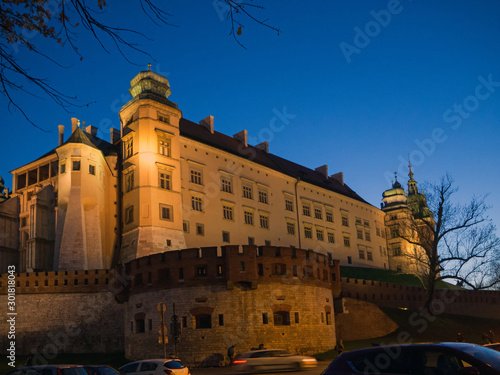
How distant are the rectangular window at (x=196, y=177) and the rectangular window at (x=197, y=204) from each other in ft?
5.57

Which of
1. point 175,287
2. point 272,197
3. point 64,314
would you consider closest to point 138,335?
point 175,287

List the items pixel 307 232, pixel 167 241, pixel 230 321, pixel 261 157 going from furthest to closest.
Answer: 1. pixel 261 157
2. pixel 307 232
3. pixel 167 241
4. pixel 230 321

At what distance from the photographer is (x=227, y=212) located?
5672cm

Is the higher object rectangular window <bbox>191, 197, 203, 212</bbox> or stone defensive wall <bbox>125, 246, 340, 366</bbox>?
rectangular window <bbox>191, 197, 203, 212</bbox>

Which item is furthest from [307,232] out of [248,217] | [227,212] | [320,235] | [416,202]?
[416,202]

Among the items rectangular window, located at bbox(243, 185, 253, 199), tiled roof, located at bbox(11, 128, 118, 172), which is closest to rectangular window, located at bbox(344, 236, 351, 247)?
rectangular window, located at bbox(243, 185, 253, 199)

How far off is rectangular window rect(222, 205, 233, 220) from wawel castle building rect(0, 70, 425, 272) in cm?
11

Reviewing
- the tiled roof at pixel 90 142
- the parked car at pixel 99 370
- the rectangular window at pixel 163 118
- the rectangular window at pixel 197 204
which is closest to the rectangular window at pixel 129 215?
the rectangular window at pixel 197 204

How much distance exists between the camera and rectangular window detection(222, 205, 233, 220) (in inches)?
Answer: 2212

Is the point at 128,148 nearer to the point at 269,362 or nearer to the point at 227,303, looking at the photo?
the point at 227,303

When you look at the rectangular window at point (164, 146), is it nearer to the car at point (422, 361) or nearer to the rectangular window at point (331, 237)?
the rectangular window at point (331, 237)

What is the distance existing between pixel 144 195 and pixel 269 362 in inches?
1055

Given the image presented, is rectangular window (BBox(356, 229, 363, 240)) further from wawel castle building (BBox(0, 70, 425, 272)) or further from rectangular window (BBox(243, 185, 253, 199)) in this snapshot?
rectangular window (BBox(243, 185, 253, 199))

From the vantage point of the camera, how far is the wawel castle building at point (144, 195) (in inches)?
1934
